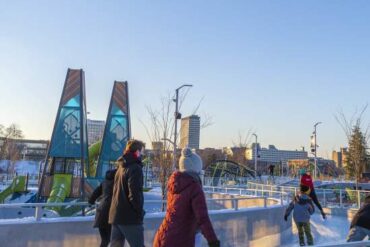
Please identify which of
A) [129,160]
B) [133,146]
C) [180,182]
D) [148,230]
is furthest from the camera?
[148,230]

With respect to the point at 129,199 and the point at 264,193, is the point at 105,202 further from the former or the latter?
the point at 264,193

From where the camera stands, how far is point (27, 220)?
762cm

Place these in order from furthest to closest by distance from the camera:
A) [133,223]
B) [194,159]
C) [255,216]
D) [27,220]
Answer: [255,216] < [27,220] < [133,223] < [194,159]

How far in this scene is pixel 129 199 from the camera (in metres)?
4.96

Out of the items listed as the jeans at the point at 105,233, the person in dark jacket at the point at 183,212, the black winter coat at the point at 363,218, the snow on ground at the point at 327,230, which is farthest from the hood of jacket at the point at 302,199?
the person in dark jacket at the point at 183,212

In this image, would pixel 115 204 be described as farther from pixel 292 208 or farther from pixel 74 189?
pixel 74 189

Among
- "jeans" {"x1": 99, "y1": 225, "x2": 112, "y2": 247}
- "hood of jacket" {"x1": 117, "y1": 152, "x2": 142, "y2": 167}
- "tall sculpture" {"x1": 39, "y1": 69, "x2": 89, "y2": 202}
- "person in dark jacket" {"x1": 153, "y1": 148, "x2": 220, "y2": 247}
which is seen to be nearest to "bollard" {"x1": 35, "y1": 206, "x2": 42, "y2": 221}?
"jeans" {"x1": 99, "y1": 225, "x2": 112, "y2": 247}

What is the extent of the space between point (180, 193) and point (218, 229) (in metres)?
6.19

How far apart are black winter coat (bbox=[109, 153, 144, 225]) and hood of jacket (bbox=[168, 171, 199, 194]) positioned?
1.08 m

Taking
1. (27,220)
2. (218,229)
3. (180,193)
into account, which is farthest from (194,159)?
(218,229)

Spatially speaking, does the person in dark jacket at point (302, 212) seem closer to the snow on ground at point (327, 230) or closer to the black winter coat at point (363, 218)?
the snow on ground at point (327, 230)

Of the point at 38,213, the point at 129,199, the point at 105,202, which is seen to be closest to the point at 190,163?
the point at 129,199

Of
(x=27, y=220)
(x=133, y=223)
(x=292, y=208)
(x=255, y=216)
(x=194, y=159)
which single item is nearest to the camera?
(x=194, y=159)

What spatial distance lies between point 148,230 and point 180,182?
16.3 ft
